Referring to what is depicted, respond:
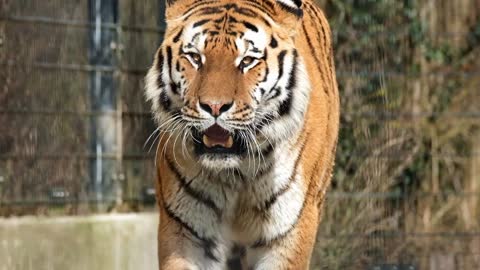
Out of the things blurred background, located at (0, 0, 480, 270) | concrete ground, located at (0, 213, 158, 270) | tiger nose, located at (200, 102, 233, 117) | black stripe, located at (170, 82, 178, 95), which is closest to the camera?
tiger nose, located at (200, 102, 233, 117)

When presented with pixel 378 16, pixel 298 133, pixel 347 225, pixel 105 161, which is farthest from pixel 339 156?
pixel 298 133

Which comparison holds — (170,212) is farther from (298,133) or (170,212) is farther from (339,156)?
(339,156)

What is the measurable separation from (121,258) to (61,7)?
1.27 m

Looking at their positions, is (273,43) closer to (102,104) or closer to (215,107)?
(215,107)

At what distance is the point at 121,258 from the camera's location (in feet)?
18.3

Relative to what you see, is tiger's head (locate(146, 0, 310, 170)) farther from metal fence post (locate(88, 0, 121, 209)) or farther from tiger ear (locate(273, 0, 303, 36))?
metal fence post (locate(88, 0, 121, 209))

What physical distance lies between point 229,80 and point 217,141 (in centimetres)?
21

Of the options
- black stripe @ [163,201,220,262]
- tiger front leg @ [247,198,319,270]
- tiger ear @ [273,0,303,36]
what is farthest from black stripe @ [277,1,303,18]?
black stripe @ [163,201,220,262]

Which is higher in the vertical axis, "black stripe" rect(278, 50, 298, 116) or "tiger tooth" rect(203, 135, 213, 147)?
"black stripe" rect(278, 50, 298, 116)

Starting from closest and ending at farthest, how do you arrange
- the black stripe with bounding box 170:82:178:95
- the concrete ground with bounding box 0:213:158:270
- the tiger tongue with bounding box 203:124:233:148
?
1. the tiger tongue with bounding box 203:124:233:148
2. the black stripe with bounding box 170:82:178:95
3. the concrete ground with bounding box 0:213:158:270

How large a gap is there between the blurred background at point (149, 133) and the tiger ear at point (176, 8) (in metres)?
1.77

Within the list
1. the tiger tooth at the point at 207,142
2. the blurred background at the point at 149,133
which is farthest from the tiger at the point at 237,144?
the blurred background at the point at 149,133

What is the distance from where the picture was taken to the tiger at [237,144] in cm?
354

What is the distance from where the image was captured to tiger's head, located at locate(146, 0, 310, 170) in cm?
345
